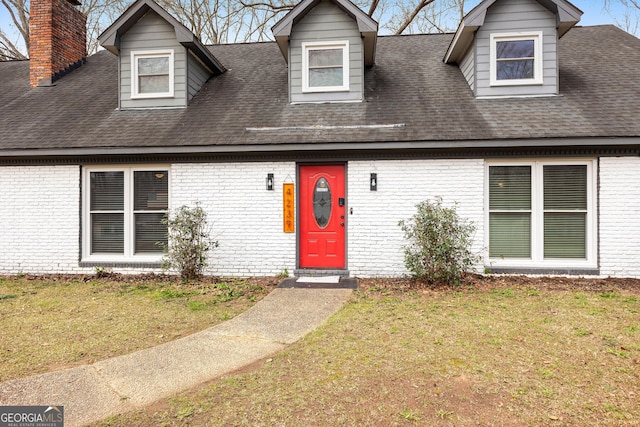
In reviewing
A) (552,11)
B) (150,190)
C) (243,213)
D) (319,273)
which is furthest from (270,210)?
(552,11)

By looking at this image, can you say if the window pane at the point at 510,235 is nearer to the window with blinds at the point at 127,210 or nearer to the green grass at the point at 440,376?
the green grass at the point at 440,376

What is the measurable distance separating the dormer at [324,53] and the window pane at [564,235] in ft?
15.3

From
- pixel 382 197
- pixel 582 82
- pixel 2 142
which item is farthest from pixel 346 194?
pixel 2 142

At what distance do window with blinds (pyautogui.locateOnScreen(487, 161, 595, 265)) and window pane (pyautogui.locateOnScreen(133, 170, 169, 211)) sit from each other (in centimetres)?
669

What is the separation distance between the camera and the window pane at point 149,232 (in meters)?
7.87

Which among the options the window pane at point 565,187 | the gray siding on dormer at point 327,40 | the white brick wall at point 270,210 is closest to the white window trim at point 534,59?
the window pane at point 565,187

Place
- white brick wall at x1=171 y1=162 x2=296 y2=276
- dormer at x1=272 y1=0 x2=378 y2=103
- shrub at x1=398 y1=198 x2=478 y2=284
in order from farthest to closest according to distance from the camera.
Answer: dormer at x1=272 y1=0 x2=378 y2=103
white brick wall at x1=171 y1=162 x2=296 y2=276
shrub at x1=398 y1=198 x2=478 y2=284

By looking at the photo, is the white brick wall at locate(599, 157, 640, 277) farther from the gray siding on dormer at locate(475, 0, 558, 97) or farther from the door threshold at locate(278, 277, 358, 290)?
the door threshold at locate(278, 277, 358, 290)

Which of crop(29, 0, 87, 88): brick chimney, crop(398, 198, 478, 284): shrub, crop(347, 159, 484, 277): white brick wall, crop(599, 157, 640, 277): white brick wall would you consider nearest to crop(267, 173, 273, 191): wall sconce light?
crop(347, 159, 484, 277): white brick wall

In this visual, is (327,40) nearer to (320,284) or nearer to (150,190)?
(150,190)

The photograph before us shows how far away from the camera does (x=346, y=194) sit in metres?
7.45

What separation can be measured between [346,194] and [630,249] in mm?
5409

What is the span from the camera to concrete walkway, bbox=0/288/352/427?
2965 mm

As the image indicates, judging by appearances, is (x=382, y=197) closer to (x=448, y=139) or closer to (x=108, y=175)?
(x=448, y=139)
